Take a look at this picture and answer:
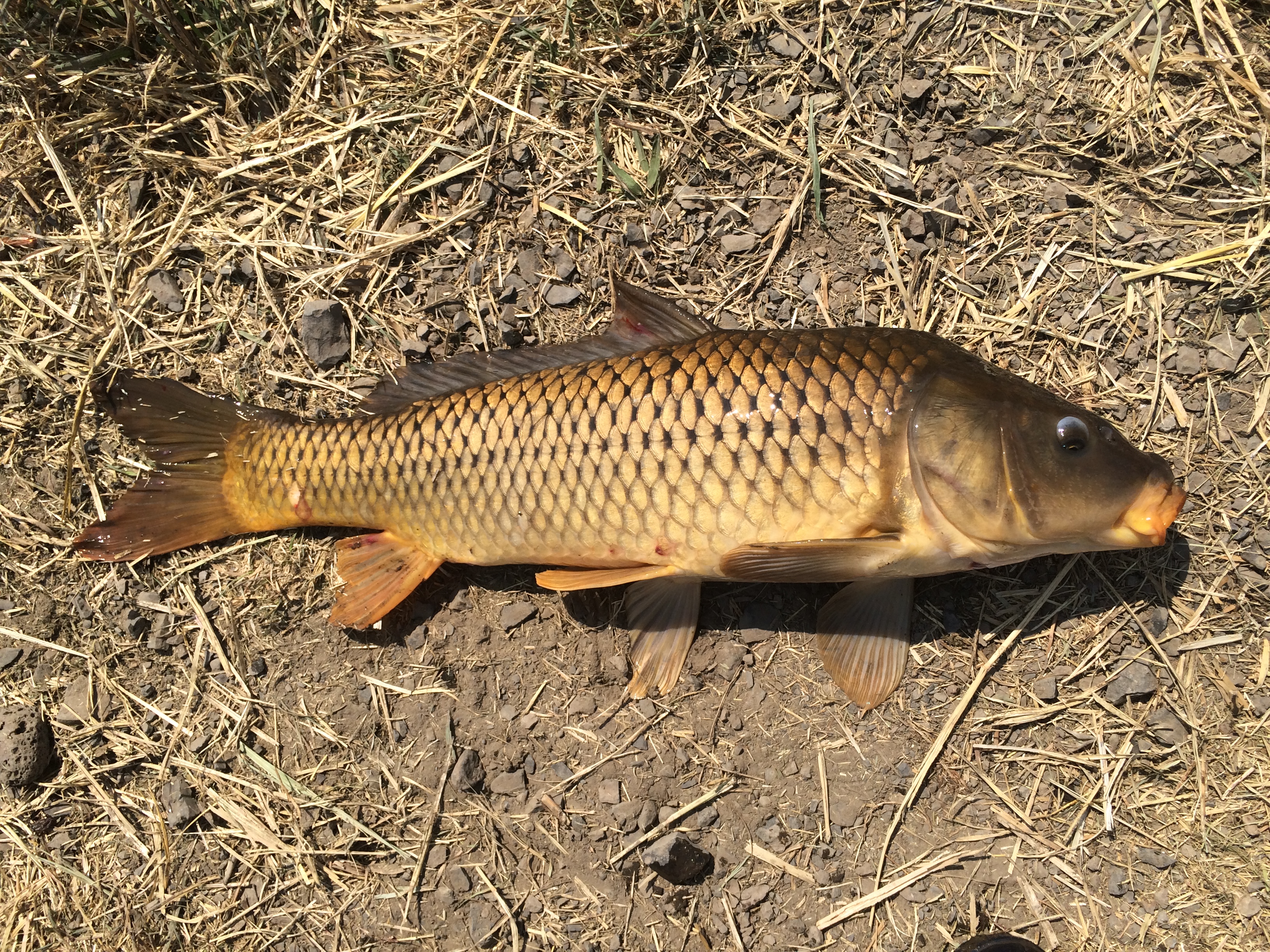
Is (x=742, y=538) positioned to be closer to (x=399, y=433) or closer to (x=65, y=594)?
(x=399, y=433)

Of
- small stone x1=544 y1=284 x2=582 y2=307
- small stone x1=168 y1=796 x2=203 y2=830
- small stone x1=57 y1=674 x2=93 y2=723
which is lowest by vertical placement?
small stone x1=168 y1=796 x2=203 y2=830

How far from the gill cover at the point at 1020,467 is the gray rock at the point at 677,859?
110 centimetres

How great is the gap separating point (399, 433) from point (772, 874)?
1.51 meters

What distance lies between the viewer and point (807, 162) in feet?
7.39

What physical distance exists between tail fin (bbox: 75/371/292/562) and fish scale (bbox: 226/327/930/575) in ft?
1.42

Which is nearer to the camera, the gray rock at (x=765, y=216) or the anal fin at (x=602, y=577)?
the anal fin at (x=602, y=577)

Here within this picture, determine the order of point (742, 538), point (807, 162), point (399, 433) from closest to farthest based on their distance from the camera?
point (742, 538) < point (399, 433) < point (807, 162)

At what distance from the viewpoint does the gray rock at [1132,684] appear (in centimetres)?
211

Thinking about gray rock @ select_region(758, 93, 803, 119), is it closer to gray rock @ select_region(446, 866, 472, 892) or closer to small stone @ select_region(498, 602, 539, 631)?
small stone @ select_region(498, 602, 539, 631)

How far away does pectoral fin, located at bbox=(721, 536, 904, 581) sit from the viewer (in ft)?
5.87

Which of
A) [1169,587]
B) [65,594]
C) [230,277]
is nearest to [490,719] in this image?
[65,594]

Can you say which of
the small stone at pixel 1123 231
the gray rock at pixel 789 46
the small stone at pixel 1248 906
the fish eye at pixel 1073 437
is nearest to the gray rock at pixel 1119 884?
the small stone at pixel 1248 906

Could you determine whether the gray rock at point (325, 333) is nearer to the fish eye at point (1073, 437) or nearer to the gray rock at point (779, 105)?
the gray rock at point (779, 105)

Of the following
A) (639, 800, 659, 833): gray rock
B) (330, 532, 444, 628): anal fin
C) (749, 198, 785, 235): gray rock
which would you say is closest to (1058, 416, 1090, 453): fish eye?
(749, 198, 785, 235): gray rock
